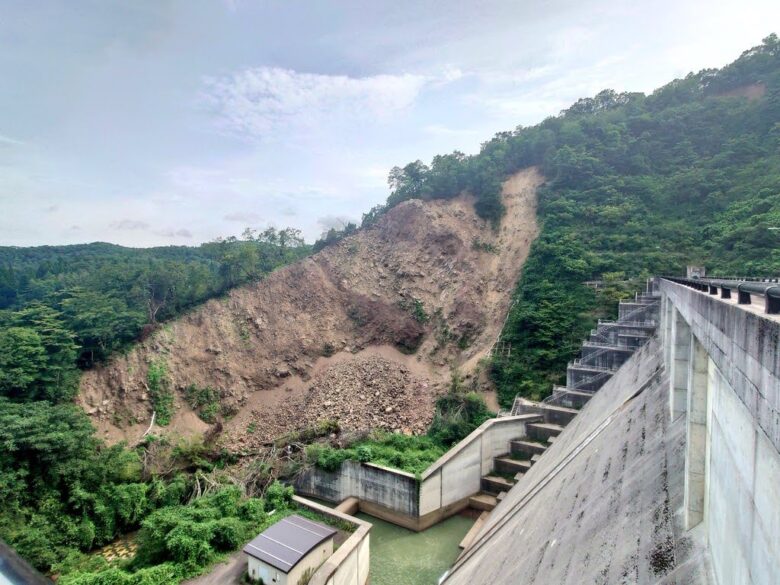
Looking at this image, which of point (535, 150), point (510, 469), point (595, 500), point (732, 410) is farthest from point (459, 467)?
point (535, 150)

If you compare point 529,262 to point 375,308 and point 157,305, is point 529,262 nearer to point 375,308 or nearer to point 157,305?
point 375,308

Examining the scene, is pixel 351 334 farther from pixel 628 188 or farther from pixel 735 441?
pixel 735 441

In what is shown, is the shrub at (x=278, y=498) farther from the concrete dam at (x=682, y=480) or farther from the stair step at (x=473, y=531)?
the concrete dam at (x=682, y=480)

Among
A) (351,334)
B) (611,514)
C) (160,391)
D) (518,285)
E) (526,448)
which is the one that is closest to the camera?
(611,514)

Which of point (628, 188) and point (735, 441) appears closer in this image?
point (735, 441)

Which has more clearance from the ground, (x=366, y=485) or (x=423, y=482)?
(x=423, y=482)

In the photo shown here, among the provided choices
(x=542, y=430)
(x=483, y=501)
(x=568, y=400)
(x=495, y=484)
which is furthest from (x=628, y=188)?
(x=483, y=501)

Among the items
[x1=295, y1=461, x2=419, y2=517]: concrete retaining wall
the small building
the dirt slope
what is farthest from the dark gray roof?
the dirt slope
